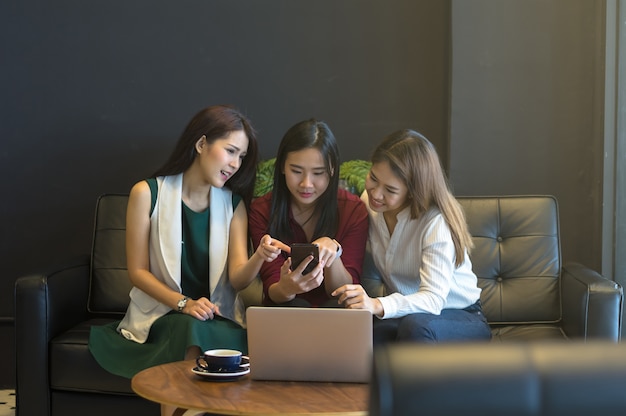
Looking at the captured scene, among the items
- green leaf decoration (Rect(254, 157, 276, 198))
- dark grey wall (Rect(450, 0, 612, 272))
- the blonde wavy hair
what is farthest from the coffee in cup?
dark grey wall (Rect(450, 0, 612, 272))

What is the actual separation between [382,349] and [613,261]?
2.74m

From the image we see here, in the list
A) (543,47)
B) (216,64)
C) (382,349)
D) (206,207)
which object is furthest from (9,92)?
(382,349)

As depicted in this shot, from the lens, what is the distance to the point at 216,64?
A: 140 inches

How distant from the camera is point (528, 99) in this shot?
3363 millimetres

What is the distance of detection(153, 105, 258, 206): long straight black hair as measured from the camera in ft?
9.14

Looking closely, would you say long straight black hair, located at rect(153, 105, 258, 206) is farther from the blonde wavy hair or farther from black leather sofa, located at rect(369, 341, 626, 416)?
black leather sofa, located at rect(369, 341, 626, 416)

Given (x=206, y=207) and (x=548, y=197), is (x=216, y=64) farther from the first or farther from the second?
(x=548, y=197)

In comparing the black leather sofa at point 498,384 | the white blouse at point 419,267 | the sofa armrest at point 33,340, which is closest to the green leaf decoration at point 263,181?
the white blouse at point 419,267

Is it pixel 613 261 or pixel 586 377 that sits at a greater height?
pixel 586 377

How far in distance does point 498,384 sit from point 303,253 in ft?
5.25

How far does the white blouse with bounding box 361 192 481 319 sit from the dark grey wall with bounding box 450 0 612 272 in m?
0.72

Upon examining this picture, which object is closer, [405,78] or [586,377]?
[586,377]

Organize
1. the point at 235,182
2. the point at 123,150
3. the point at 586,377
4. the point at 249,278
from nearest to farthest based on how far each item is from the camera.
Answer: the point at 586,377
the point at 249,278
the point at 235,182
the point at 123,150

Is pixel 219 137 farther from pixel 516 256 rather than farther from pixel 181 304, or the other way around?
pixel 516 256
